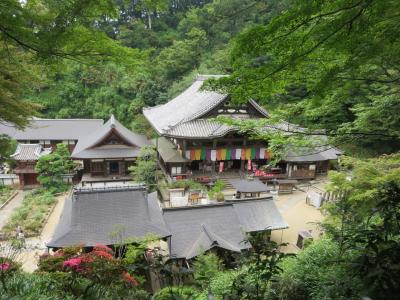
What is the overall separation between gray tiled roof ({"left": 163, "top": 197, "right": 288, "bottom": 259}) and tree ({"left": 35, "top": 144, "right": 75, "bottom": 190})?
37.9ft

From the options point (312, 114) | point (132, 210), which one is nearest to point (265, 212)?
point (132, 210)

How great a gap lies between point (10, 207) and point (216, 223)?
1366 centimetres

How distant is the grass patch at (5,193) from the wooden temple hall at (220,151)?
1024 centimetres

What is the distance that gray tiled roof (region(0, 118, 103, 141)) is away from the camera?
25656 mm

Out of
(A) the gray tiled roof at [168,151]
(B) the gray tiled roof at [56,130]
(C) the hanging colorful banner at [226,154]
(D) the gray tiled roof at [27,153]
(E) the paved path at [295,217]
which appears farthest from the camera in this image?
(B) the gray tiled roof at [56,130]

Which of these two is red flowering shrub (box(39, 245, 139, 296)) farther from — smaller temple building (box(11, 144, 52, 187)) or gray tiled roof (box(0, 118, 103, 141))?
gray tiled roof (box(0, 118, 103, 141))

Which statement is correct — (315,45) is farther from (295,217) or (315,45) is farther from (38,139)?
(38,139)

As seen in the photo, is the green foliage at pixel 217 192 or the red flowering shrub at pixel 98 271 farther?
the green foliage at pixel 217 192

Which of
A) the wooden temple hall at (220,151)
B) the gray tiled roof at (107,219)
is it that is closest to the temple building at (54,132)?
the wooden temple hall at (220,151)

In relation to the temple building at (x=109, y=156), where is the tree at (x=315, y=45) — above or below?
above

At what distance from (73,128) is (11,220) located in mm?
13950

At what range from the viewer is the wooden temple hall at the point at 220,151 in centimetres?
1775

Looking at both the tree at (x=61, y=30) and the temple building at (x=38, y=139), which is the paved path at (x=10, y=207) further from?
the tree at (x=61, y=30)

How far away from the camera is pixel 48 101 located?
37719 mm
